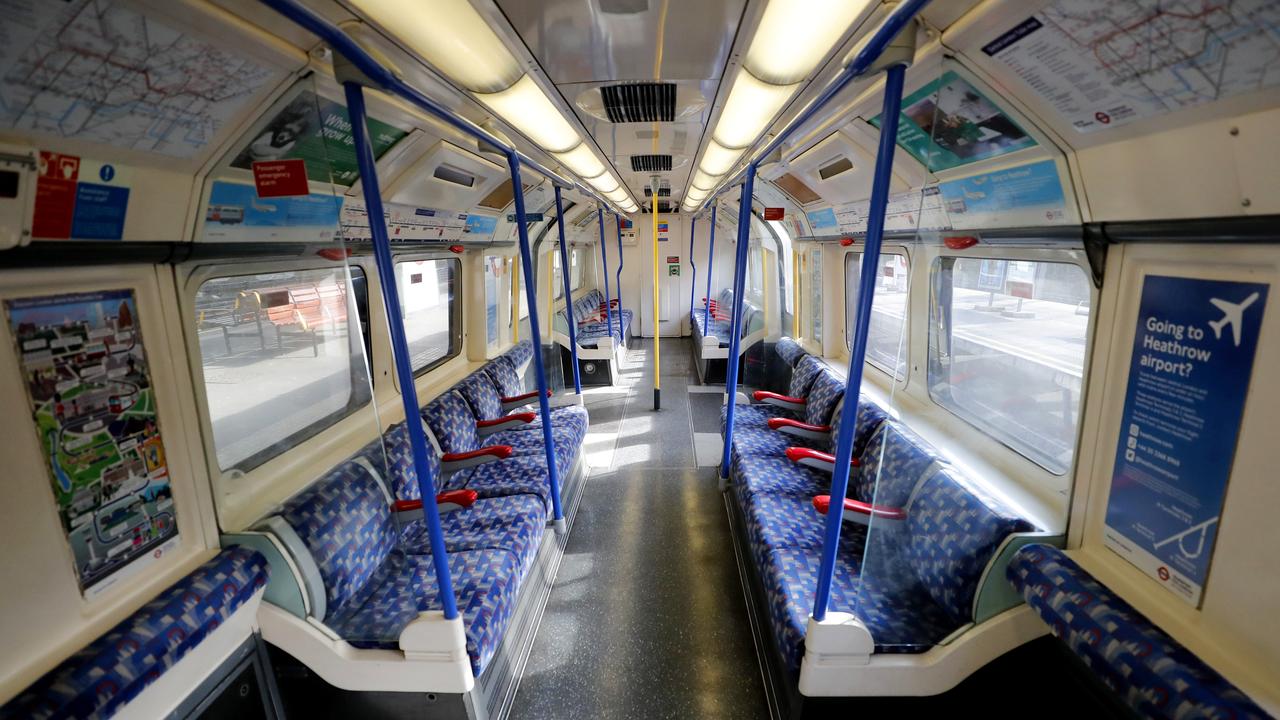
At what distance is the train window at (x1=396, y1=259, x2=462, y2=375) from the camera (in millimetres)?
5605

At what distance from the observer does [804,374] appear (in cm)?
563

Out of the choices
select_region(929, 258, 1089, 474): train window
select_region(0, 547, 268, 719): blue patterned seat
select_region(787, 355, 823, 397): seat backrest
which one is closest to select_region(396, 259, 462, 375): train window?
select_region(0, 547, 268, 719): blue patterned seat

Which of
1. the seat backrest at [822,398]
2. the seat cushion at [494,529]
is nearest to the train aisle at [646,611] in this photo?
the seat cushion at [494,529]

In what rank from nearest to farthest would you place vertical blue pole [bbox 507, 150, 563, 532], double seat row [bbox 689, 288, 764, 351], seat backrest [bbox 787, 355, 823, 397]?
vertical blue pole [bbox 507, 150, 563, 532], seat backrest [bbox 787, 355, 823, 397], double seat row [bbox 689, 288, 764, 351]

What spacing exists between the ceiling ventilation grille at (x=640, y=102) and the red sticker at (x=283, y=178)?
4.90 ft

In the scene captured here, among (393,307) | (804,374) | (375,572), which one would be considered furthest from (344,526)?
(804,374)

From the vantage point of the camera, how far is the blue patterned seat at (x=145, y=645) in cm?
158

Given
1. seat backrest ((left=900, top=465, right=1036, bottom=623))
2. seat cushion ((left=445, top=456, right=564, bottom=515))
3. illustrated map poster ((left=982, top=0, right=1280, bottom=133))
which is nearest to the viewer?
illustrated map poster ((left=982, top=0, right=1280, bottom=133))

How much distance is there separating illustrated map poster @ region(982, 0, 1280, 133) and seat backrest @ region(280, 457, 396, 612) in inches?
137

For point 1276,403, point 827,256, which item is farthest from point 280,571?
point 827,256

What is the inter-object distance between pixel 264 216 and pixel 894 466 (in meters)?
3.71

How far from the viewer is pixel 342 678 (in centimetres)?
247

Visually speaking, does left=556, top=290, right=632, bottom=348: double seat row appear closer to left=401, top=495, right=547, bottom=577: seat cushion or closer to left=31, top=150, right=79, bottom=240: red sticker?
left=401, top=495, right=547, bottom=577: seat cushion

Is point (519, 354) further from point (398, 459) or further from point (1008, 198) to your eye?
point (1008, 198)
